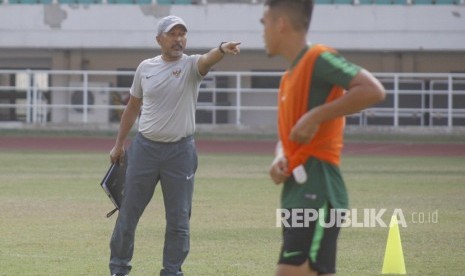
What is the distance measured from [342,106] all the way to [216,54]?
3.35m

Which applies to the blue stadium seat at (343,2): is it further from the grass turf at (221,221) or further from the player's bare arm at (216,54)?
the player's bare arm at (216,54)

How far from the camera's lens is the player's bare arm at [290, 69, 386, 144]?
6.14 meters

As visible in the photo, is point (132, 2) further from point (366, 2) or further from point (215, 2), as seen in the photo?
point (366, 2)

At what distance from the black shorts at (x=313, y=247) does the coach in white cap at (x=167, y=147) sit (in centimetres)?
357

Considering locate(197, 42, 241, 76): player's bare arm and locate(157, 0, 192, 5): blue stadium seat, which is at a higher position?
locate(197, 42, 241, 76): player's bare arm

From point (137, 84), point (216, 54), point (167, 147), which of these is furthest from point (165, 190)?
point (216, 54)

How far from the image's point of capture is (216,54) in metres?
9.41

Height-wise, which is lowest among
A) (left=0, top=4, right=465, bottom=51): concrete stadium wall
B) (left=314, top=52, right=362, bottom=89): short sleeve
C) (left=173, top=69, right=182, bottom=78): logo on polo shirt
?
(left=0, top=4, right=465, bottom=51): concrete stadium wall

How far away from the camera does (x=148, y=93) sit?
9.91 meters

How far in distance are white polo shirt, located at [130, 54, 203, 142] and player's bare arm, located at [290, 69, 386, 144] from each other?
3.74 metres

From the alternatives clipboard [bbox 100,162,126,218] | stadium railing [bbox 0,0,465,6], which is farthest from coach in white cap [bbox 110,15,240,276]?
stadium railing [bbox 0,0,465,6]

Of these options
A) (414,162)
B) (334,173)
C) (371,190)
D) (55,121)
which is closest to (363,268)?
(334,173)

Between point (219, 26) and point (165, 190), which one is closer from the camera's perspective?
point (165, 190)

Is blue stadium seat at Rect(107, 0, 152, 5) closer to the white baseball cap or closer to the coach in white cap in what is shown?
the coach in white cap
